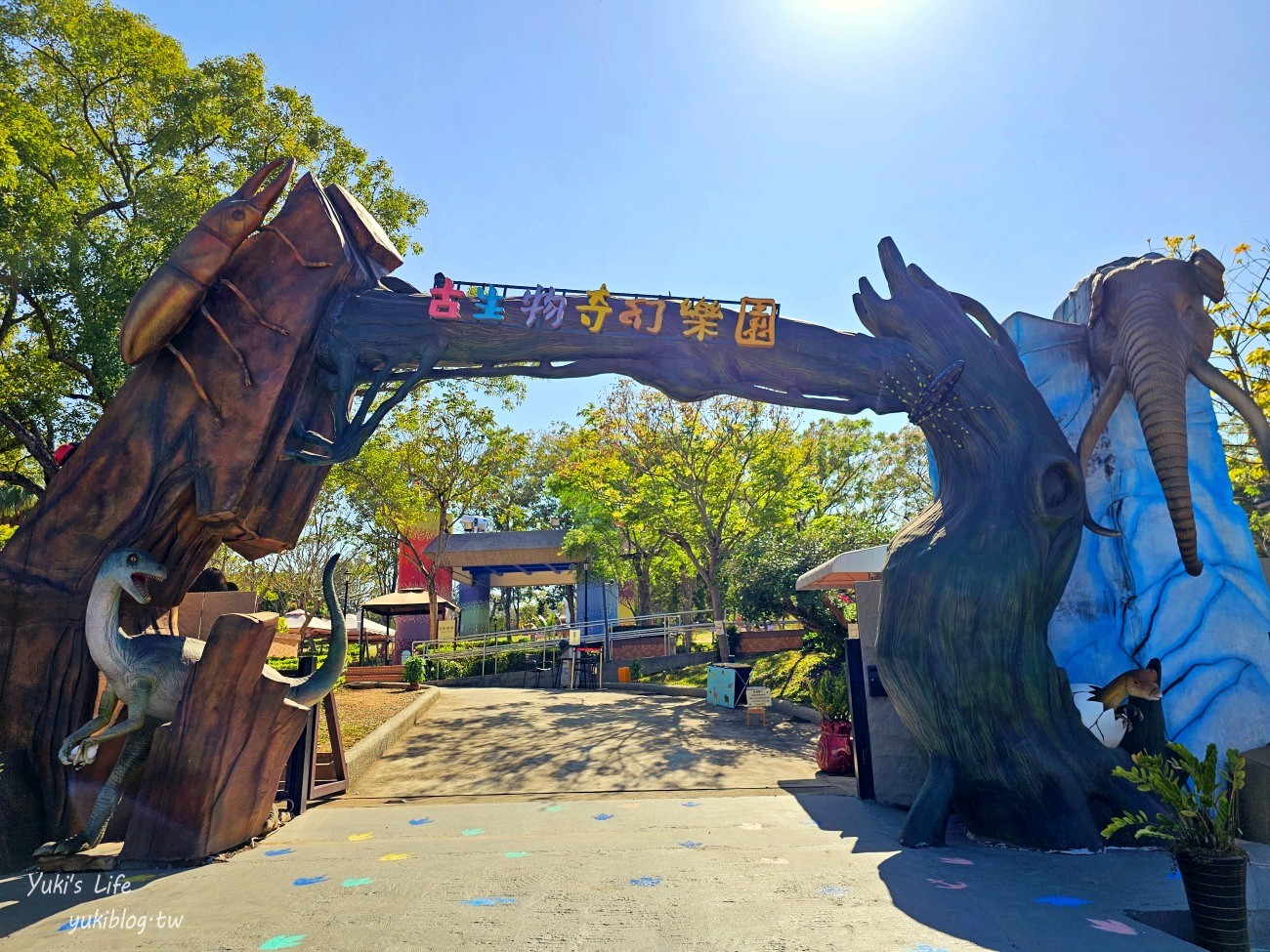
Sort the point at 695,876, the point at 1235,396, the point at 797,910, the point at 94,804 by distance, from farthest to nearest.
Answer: the point at 1235,396, the point at 94,804, the point at 695,876, the point at 797,910

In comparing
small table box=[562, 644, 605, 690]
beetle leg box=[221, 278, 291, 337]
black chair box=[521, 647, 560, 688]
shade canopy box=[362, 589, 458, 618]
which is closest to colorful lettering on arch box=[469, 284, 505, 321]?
beetle leg box=[221, 278, 291, 337]

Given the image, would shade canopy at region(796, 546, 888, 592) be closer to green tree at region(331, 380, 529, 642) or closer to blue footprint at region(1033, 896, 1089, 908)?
blue footprint at region(1033, 896, 1089, 908)

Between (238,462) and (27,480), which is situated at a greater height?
(27,480)

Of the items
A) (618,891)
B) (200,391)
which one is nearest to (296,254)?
(200,391)

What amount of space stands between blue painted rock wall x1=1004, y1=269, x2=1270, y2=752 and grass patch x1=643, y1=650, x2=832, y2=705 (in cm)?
795

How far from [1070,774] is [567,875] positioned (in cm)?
333

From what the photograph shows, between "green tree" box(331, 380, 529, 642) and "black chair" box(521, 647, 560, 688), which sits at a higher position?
"green tree" box(331, 380, 529, 642)

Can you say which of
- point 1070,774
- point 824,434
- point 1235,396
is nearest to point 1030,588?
point 1070,774

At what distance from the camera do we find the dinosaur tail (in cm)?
537

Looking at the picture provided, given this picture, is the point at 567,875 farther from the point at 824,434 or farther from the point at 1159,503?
the point at 824,434

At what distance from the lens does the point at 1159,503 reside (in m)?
6.09

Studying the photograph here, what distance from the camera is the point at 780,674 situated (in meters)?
16.1

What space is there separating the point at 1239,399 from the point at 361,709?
12.0 m

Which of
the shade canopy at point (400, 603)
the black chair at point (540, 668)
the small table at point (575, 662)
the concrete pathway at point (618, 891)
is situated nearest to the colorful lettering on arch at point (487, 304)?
the concrete pathway at point (618, 891)
